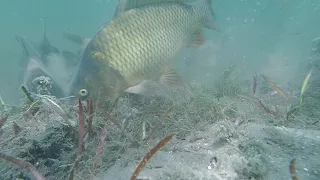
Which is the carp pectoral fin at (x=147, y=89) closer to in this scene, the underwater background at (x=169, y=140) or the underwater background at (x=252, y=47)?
the underwater background at (x=169, y=140)

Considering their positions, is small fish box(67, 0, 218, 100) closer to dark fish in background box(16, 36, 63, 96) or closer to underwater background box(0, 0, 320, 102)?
underwater background box(0, 0, 320, 102)

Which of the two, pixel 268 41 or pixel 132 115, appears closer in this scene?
pixel 132 115

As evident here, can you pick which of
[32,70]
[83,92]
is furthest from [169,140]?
[32,70]

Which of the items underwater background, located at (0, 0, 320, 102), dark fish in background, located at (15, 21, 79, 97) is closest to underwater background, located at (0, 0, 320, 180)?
underwater background, located at (0, 0, 320, 102)

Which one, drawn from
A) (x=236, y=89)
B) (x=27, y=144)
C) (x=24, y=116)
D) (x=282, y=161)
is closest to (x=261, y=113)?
(x=282, y=161)

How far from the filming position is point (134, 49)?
129 inches

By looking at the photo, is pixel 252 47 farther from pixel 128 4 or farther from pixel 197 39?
pixel 128 4

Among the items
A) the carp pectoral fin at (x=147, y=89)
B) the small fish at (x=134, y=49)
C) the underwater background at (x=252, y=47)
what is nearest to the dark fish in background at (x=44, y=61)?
the underwater background at (x=252, y=47)

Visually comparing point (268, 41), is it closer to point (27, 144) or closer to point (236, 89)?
point (236, 89)

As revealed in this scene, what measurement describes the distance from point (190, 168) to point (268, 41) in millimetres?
21744

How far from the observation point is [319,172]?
1.82 m

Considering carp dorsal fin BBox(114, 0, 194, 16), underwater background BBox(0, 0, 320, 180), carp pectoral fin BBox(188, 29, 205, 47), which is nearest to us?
underwater background BBox(0, 0, 320, 180)

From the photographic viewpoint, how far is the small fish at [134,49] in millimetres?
3209

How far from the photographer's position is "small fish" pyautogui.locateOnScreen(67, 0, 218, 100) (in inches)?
126
